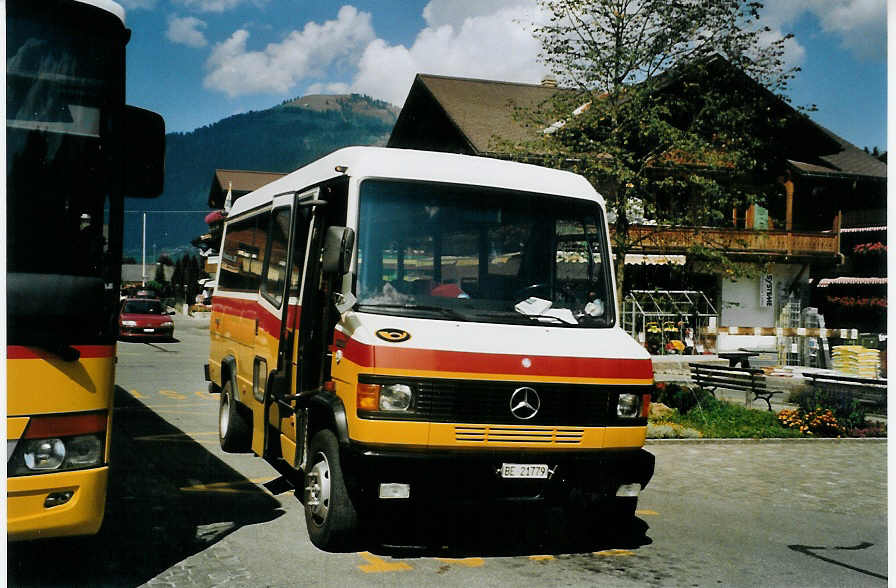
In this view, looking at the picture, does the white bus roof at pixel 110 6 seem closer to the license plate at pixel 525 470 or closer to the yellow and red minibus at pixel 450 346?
the yellow and red minibus at pixel 450 346

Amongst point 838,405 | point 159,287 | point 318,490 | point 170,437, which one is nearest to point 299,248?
point 318,490

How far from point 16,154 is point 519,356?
3.29 m

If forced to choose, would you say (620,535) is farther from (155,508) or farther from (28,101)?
(28,101)

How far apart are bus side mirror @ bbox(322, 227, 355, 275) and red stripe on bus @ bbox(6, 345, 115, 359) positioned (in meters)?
1.82

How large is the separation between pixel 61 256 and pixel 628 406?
3889 millimetres

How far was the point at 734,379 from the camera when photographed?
51.8ft

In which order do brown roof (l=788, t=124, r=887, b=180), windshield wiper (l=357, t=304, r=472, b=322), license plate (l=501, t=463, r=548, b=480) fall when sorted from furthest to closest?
brown roof (l=788, t=124, r=887, b=180)
windshield wiper (l=357, t=304, r=472, b=322)
license plate (l=501, t=463, r=548, b=480)

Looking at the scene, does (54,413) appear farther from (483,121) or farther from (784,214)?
(784,214)

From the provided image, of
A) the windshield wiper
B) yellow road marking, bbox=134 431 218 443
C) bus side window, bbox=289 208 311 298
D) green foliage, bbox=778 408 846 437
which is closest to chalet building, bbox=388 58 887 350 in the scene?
green foliage, bbox=778 408 846 437

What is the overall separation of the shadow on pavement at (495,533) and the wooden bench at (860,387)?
28.2 ft

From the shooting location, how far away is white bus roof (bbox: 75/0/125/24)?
17.3 ft

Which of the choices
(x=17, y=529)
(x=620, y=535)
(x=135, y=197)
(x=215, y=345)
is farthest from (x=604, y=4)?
(x=17, y=529)

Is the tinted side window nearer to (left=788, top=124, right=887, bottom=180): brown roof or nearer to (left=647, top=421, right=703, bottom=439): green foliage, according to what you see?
(left=647, top=421, right=703, bottom=439): green foliage

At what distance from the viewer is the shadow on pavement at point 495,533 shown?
708cm
